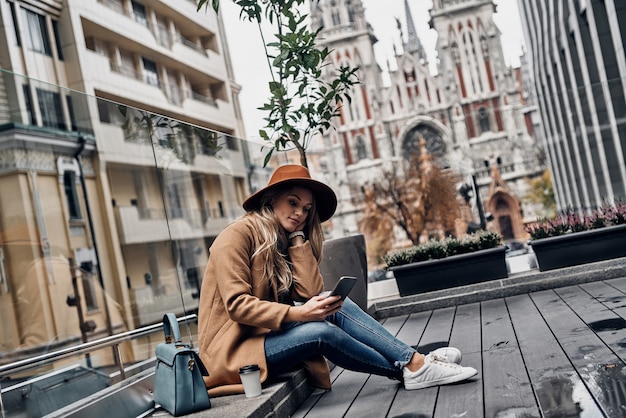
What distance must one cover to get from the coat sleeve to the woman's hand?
0.04m

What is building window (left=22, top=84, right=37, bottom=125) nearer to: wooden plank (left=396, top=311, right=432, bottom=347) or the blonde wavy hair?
the blonde wavy hair

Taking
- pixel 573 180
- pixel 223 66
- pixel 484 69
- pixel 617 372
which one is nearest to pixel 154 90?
pixel 223 66

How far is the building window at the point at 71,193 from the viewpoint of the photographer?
343 centimetres

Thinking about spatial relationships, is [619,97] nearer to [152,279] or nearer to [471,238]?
[471,238]

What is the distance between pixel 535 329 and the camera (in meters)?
4.24

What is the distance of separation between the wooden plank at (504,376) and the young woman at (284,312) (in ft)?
0.53

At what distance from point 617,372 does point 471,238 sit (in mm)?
4175

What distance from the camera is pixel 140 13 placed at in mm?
27234

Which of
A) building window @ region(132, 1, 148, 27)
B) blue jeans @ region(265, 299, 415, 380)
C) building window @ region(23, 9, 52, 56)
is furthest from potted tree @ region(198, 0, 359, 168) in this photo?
building window @ region(132, 1, 148, 27)

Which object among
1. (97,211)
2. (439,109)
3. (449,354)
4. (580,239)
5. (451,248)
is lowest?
(449,354)

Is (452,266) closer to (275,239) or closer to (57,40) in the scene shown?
(275,239)

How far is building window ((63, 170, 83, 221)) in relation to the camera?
343 cm

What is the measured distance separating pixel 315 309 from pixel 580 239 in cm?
429

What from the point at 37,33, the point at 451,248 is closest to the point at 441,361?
the point at 451,248
